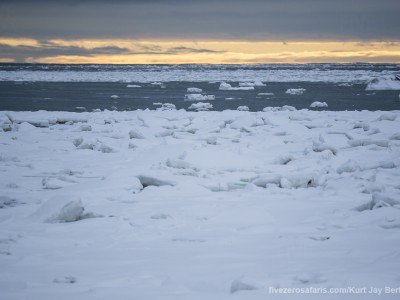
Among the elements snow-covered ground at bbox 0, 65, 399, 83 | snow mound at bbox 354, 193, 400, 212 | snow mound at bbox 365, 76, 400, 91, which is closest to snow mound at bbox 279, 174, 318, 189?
→ snow mound at bbox 354, 193, 400, 212

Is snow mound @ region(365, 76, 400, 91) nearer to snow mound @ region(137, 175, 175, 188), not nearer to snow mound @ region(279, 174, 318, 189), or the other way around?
snow mound @ region(279, 174, 318, 189)

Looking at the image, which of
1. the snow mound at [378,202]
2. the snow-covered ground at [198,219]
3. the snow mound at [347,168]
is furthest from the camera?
the snow mound at [347,168]

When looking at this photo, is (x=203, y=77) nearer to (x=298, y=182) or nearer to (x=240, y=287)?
(x=298, y=182)

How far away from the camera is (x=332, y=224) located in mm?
3781

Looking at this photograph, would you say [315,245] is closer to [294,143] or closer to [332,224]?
[332,224]

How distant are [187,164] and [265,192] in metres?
1.26

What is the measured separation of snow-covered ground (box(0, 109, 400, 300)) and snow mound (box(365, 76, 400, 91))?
19.1m

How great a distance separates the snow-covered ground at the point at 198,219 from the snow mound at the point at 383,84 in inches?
753

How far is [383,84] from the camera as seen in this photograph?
2612cm

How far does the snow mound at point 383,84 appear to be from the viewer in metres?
25.8

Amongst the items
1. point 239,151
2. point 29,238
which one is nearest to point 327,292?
point 29,238

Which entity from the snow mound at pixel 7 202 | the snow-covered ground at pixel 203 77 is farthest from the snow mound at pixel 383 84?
the snow mound at pixel 7 202

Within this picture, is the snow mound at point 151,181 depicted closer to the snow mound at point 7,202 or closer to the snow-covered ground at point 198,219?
the snow-covered ground at point 198,219

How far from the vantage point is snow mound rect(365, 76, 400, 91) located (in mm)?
25812
